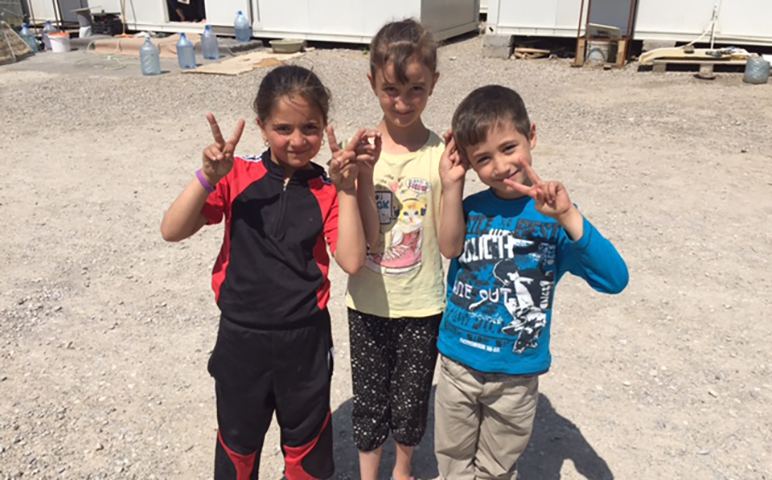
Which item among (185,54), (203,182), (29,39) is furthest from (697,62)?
(29,39)

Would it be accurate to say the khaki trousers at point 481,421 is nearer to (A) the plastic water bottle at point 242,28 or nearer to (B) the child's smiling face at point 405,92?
(B) the child's smiling face at point 405,92

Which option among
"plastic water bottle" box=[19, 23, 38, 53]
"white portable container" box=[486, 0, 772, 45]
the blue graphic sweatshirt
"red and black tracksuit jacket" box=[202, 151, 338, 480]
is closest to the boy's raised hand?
the blue graphic sweatshirt

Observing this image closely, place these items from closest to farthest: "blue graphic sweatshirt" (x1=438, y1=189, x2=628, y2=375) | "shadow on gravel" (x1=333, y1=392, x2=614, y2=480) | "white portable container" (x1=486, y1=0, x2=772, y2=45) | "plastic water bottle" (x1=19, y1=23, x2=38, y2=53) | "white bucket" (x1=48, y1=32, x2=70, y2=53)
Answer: "blue graphic sweatshirt" (x1=438, y1=189, x2=628, y2=375) → "shadow on gravel" (x1=333, y1=392, x2=614, y2=480) → "white portable container" (x1=486, y1=0, x2=772, y2=45) → "white bucket" (x1=48, y1=32, x2=70, y2=53) → "plastic water bottle" (x1=19, y1=23, x2=38, y2=53)

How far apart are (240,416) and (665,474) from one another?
182 centimetres

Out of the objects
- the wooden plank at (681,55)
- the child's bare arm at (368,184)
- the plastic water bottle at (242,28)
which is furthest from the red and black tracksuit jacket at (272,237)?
the plastic water bottle at (242,28)

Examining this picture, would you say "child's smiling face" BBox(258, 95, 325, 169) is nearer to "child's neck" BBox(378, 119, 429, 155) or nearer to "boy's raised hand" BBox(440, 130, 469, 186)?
"child's neck" BBox(378, 119, 429, 155)

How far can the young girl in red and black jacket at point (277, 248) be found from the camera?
7.13 ft

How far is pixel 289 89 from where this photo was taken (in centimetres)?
216

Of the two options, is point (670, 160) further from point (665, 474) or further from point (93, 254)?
point (93, 254)

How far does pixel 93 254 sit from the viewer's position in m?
4.98

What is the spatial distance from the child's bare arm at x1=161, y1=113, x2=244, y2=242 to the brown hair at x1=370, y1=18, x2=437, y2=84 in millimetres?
515

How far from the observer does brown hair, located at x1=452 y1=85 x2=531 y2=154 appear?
210 cm

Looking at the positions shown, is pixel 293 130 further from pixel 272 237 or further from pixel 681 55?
pixel 681 55

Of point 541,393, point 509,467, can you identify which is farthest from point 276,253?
point 541,393
